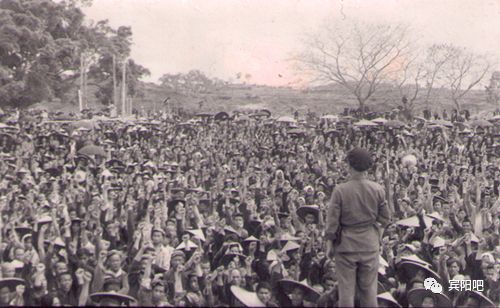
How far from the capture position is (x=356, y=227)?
13.6ft

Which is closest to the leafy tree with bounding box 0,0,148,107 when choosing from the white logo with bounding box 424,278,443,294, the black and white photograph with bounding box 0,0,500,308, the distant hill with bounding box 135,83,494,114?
the black and white photograph with bounding box 0,0,500,308

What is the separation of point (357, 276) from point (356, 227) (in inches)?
16.0

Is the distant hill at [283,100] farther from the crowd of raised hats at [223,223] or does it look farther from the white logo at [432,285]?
the white logo at [432,285]

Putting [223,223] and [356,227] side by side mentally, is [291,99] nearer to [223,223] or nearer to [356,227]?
[223,223]

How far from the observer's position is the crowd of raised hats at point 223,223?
21.8ft

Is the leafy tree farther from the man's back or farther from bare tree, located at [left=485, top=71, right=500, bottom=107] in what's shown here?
bare tree, located at [left=485, top=71, right=500, bottom=107]

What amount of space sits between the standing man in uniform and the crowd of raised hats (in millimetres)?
1119

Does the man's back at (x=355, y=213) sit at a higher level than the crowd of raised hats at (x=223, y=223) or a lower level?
higher

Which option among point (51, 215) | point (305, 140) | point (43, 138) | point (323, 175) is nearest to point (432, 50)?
point (305, 140)

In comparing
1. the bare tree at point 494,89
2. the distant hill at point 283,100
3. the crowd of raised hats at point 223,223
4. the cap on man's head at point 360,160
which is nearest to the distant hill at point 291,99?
the distant hill at point 283,100

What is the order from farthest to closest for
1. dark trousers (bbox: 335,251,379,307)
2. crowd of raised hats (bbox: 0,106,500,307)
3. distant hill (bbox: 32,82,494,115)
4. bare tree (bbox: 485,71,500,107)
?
distant hill (bbox: 32,82,494,115), bare tree (bbox: 485,71,500,107), crowd of raised hats (bbox: 0,106,500,307), dark trousers (bbox: 335,251,379,307)

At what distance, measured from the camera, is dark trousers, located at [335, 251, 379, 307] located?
4094 mm

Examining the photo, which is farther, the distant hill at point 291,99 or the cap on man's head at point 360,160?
the distant hill at point 291,99

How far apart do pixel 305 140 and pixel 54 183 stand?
34.6 feet
